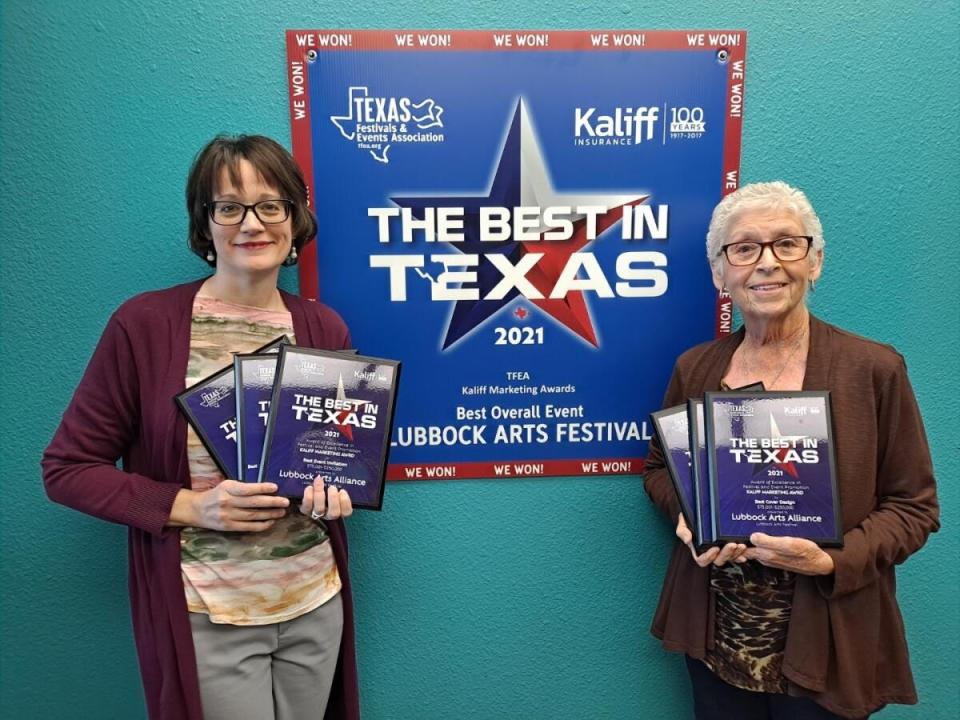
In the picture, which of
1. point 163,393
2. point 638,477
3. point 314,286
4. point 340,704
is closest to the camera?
point 163,393

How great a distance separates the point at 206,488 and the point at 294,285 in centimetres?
54

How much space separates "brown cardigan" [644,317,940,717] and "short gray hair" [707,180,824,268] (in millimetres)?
224

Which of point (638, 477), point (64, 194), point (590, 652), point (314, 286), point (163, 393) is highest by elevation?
point (64, 194)

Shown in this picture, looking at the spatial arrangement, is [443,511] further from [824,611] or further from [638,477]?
[824,611]

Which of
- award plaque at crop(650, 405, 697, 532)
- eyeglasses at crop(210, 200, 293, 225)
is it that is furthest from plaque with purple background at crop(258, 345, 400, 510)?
award plaque at crop(650, 405, 697, 532)

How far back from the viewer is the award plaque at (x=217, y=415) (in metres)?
1.08

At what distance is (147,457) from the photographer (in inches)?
47.3

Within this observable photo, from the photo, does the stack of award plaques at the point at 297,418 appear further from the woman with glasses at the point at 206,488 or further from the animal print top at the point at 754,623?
the animal print top at the point at 754,623

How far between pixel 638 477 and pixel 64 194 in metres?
1.60

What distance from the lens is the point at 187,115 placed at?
1.41m

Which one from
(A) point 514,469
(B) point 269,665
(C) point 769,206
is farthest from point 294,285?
(C) point 769,206

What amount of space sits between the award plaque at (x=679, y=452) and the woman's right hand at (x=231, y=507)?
2.44 ft

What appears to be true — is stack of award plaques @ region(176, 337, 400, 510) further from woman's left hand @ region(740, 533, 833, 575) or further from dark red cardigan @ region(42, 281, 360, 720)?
woman's left hand @ region(740, 533, 833, 575)

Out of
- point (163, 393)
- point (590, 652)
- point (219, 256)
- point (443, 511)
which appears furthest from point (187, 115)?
point (590, 652)
